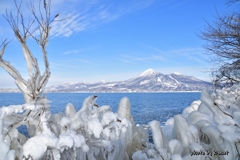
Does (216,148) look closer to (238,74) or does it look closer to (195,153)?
(195,153)

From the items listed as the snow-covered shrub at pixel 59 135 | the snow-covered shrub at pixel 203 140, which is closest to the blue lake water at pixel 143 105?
the snow-covered shrub at pixel 59 135

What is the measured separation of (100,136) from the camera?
3.95 m

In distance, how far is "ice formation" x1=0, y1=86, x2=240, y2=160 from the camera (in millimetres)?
2762

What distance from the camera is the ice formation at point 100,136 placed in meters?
2.76

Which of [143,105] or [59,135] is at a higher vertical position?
[59,135]

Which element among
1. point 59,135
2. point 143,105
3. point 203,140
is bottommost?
point 143,105

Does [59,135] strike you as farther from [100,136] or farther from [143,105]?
[143,105]

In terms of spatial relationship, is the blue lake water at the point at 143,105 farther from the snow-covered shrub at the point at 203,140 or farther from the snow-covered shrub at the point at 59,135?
the snow-covered shrub at the point at 203,140

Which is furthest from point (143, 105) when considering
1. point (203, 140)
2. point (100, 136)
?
point (100, 136)

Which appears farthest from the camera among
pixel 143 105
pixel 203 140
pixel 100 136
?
pixel 143 105

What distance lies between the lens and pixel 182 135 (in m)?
4.30

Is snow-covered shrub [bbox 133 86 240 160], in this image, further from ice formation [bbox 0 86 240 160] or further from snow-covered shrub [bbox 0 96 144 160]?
snow-covered shrub [bbox 0 96 144 160]

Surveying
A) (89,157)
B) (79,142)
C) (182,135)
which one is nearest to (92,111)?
(89,157)

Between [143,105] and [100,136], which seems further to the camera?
[143,105]
